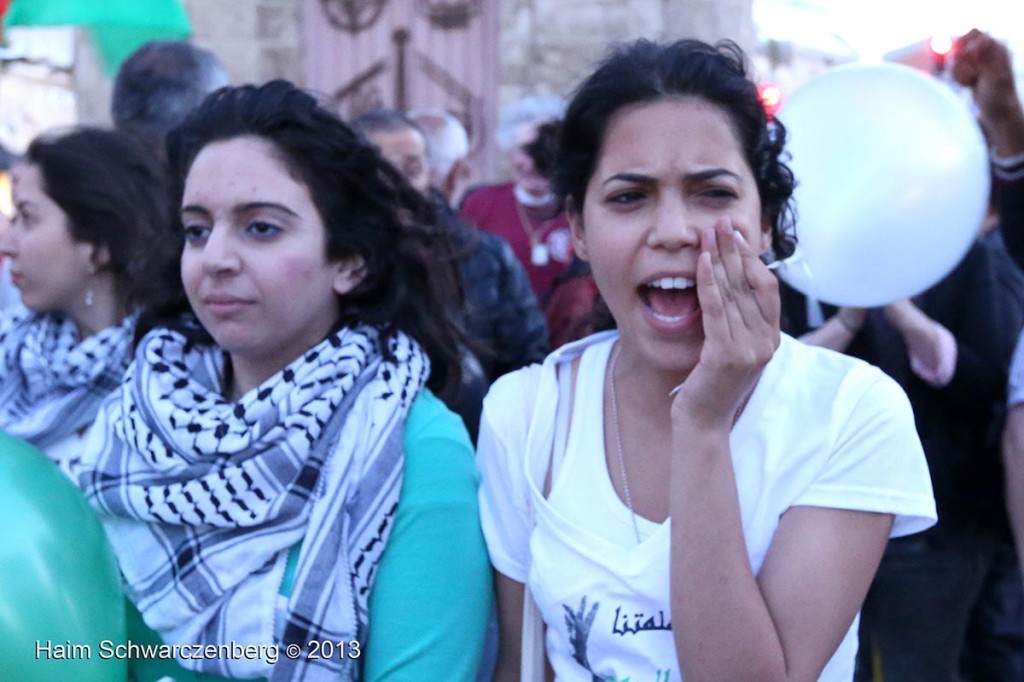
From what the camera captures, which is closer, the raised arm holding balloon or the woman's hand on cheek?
the woman's hand on cheek

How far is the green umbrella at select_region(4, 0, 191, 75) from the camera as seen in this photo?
380 centimetres

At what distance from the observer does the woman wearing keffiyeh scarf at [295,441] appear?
5.99 ft

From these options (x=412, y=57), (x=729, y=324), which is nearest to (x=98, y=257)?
(x=729, y=324)

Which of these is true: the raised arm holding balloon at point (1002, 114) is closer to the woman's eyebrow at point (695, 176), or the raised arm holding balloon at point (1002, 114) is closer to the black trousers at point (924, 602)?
the black trousers at point (924, 602)

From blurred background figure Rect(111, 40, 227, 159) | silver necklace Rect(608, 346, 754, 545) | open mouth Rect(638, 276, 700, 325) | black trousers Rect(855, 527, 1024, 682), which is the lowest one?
black trousers Rect(855, 527, 1024, 682)

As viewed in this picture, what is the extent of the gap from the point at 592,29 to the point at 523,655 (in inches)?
274

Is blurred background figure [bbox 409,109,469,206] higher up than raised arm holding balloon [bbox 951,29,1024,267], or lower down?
lower down

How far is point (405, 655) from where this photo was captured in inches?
70.8

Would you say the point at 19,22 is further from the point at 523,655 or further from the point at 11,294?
the point at 523,655

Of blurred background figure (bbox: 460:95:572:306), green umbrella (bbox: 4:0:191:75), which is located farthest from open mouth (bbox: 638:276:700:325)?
green umbrella (bbox: 4:0:191:75)

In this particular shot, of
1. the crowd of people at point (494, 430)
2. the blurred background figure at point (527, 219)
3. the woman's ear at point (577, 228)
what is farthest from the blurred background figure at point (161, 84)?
the woman's ear at point (577, 228)

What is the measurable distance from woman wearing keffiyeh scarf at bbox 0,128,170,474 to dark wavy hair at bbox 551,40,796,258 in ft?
3.77

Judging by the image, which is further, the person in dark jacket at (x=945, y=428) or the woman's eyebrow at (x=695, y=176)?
the person in dark jacket at (x=945, y=428)

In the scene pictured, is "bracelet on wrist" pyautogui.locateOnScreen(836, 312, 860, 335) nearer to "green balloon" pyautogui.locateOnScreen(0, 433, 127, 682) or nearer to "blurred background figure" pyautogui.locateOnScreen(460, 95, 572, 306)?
"blurred background figure" pyautogui.locateOnScreen(460, 95, 572, 306)
